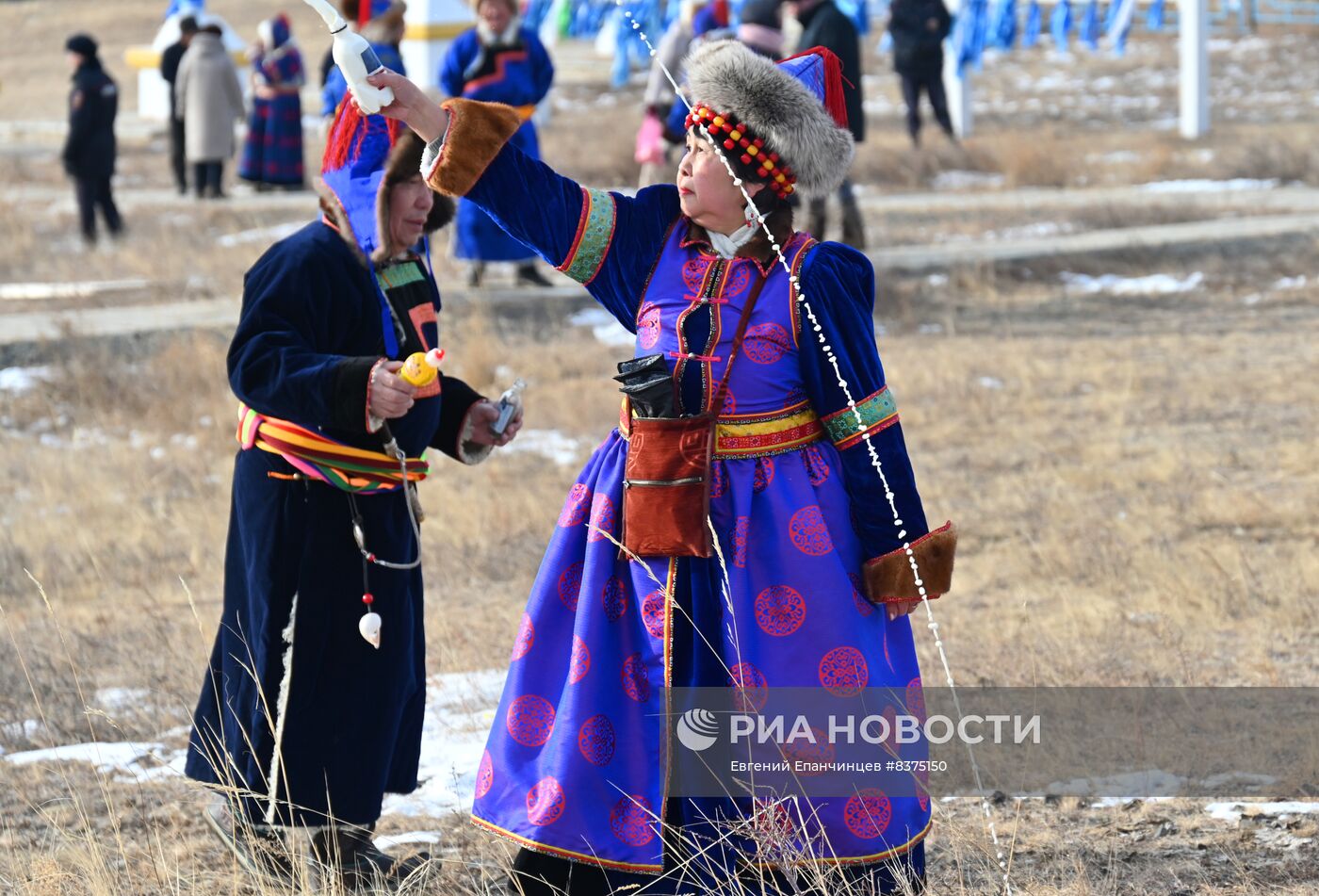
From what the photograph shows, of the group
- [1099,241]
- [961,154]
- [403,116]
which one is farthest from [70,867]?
[961,154]

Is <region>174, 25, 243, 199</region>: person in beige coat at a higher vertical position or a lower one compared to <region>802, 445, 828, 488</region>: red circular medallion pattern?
lower

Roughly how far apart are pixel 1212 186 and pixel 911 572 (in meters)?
13.3

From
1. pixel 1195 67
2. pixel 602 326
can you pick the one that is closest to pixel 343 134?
pixel 602 326

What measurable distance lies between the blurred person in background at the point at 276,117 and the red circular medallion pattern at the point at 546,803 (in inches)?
563

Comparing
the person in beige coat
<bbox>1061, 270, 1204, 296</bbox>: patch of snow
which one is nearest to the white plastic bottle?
<bbox>1061, 270, 1204, 296</bbox>: patch of snow

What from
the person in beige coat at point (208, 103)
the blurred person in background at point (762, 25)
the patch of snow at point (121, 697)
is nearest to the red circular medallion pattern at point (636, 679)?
the patch of snow at point (121, 697)

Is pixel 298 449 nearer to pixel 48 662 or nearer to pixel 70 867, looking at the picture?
pixel 70 867

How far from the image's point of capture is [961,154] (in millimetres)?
17484

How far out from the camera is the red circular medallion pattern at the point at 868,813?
10.4 feet

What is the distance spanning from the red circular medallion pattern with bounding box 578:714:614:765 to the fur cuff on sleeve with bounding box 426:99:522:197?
934 millimetres

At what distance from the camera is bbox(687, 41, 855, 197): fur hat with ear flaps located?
127 inches

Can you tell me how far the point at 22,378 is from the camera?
9.28m

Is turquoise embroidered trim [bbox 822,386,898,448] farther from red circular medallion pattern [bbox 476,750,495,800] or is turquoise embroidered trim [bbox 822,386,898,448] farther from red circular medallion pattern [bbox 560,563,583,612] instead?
red circular medallion pattern [bbox 476,750,495,800]

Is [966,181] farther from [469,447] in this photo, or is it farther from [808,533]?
[808,533]
